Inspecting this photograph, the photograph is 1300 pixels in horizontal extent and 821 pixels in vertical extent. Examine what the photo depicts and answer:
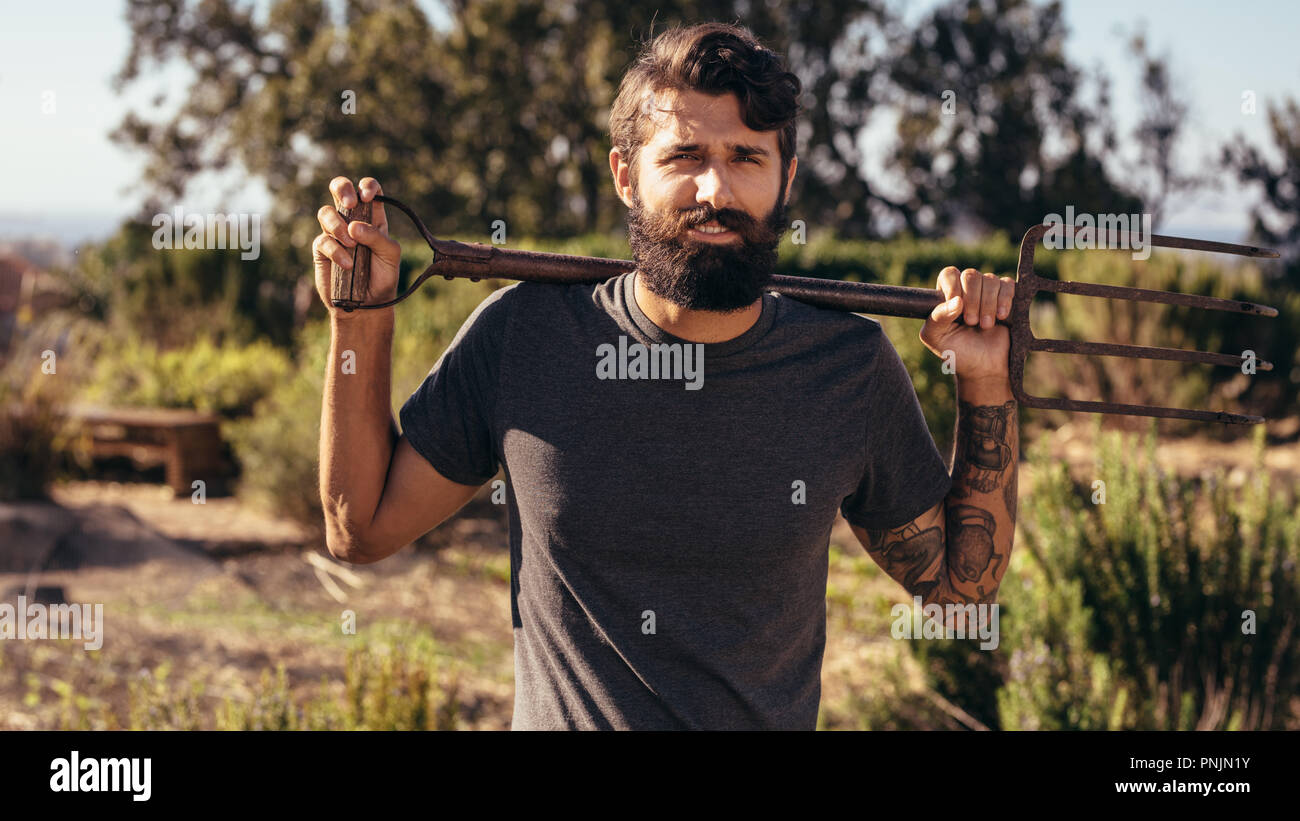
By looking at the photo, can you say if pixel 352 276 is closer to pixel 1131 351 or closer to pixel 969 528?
pixel 969 528

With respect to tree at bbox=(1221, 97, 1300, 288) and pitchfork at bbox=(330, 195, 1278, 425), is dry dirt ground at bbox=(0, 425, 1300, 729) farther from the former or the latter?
tree at bbox=(1221, 97, 1300, 288)

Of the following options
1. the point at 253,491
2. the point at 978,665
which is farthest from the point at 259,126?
the point at 978,665

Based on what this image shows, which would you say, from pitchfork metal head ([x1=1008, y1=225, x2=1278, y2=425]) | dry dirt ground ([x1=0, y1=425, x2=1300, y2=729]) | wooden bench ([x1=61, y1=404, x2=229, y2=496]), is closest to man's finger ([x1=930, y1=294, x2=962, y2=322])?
pitchfork metal head ([x1=1008, y1=225, x2=1278, y2=425])

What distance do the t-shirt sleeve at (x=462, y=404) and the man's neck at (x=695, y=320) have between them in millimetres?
279

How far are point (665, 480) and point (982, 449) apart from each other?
0.69 meters

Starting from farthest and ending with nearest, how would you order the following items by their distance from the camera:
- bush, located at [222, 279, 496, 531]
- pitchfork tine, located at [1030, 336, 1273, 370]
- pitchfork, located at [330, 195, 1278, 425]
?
bush, located at [222, 279, 496, 531], pitchfork tine, located at [1030, 336, 1273, 370], pitchfork, located at [330, 195, 1278, 425]

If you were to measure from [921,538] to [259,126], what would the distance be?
2092cm

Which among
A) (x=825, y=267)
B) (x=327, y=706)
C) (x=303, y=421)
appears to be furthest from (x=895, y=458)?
(x=825, y=267)

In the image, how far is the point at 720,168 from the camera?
6.40 ft

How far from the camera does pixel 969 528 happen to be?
2178 millimetres

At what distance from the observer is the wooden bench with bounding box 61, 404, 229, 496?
8758 mm

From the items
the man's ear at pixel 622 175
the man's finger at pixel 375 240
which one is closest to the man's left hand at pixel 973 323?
the man's ear at pixel 622 175

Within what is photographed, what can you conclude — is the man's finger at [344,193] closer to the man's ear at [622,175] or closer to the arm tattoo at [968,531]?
the man's ear at [622,175]
